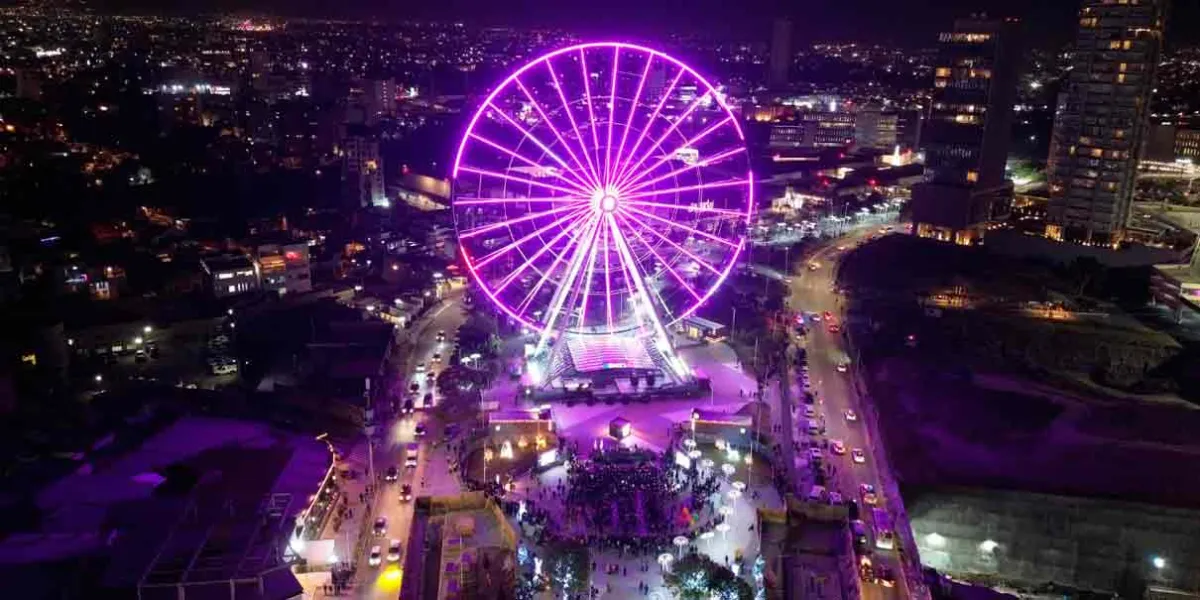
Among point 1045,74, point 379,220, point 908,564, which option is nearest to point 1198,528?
point 908,564

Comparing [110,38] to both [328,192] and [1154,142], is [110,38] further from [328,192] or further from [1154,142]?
[1154,142]

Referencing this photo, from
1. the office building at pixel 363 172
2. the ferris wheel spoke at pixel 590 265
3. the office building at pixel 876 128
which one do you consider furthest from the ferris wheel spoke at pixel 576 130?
the office building at pixel 876 128

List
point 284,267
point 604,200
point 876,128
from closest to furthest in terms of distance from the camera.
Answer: point 604,200
point 284,267
point 876,128

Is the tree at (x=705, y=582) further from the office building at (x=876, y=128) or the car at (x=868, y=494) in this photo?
the office building at (x=876, y=128)

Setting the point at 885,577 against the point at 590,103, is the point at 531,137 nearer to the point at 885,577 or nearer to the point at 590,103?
the point at 590,103

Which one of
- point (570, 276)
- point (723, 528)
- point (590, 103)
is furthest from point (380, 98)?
point (723, 528)
